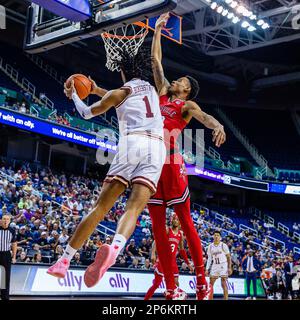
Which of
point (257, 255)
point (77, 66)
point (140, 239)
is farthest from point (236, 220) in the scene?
point (77, 66)

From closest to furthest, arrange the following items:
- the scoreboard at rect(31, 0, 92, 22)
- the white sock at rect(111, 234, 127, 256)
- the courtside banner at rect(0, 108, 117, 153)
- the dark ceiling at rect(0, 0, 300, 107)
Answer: the white sock at rect(111, 234, 127, 256) < the scoreboard at rect(31, 0, 92, 22) < the courtside banner at rect(0, 108, 117, 153) < the dark ceiling at rect(0, 0, 300, 107)

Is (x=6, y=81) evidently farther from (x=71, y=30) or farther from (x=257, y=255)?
(x=71, y=30)

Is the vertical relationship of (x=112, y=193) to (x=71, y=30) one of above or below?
below

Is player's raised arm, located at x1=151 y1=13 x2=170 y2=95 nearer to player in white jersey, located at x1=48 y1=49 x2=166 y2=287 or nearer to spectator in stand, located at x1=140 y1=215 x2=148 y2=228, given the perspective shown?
player in white jersey, located at x1=48 y1=49 x2=166 y2=287

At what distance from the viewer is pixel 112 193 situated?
4051 millimetres

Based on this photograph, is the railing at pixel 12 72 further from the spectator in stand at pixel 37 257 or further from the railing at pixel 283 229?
the railing at pixel 283 229

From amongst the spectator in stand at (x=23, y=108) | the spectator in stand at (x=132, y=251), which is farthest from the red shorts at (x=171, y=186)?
the spectator in stand at (x=23, y=108)

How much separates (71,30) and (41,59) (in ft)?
57.5

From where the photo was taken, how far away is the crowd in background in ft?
37.8

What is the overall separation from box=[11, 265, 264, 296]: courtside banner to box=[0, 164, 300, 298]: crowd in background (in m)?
0.71

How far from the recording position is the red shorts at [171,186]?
479 centimetres

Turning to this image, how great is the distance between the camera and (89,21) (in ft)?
18.8

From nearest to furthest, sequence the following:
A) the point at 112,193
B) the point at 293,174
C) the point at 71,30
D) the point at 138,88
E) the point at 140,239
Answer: the point at 112,193, the point at 138,88, the point at 71,30, the point at 140,239, the point at 293,174

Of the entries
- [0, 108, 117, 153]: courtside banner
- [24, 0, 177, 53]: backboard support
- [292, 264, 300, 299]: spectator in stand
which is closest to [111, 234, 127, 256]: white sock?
[24, 0, 177, 53]: backboard support
